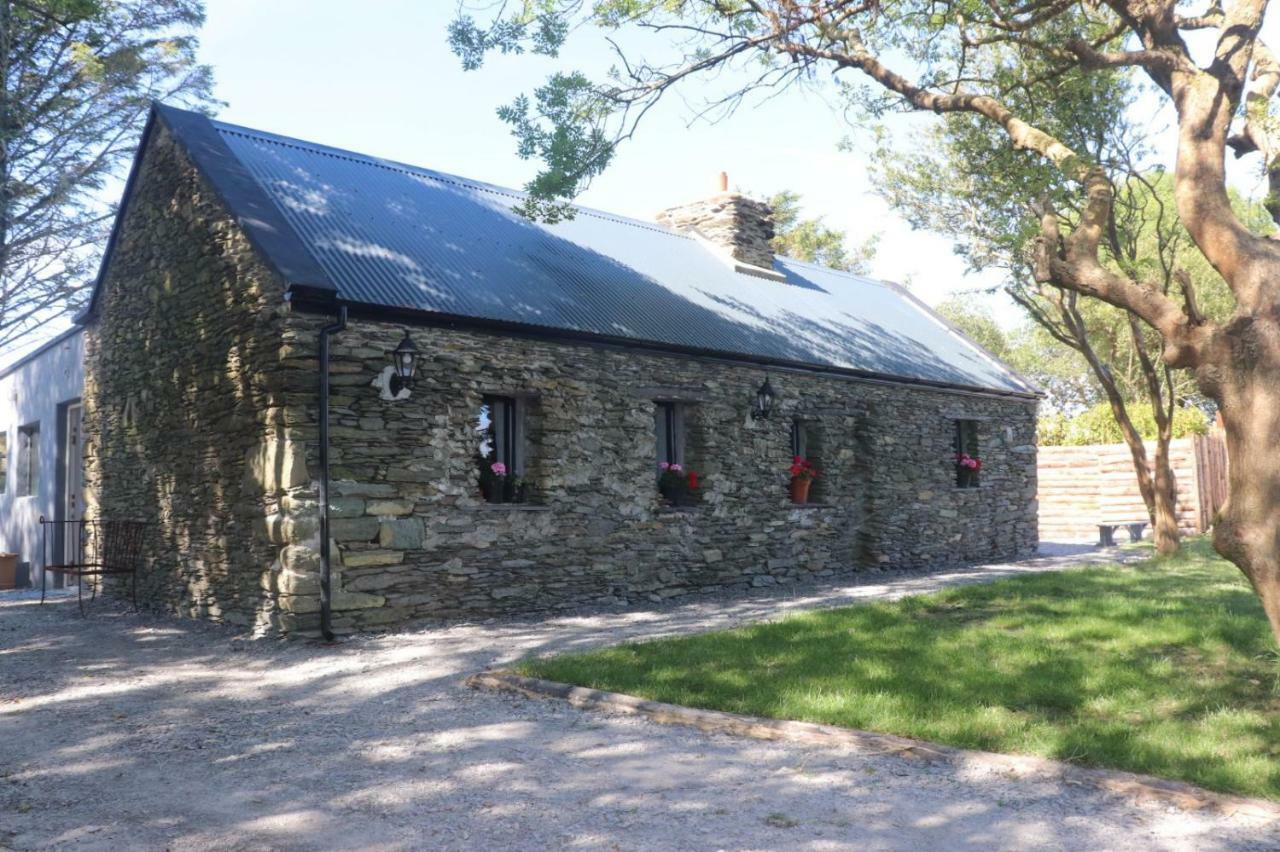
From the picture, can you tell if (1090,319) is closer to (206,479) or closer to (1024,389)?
(1024,389)

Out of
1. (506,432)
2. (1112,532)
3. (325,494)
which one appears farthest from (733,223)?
(325,494)

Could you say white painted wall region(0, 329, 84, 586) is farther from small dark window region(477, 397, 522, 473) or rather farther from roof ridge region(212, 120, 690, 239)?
small dark window region(477, 397, 522, 473)

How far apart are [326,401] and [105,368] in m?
6.03

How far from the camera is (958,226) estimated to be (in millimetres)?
16766

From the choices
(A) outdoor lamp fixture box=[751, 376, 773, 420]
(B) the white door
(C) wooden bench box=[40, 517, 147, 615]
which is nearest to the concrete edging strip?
(A) outdoor lamp fixture box=[751, 376, 773, 420]

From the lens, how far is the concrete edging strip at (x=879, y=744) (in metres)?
4.11

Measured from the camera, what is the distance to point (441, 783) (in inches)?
187

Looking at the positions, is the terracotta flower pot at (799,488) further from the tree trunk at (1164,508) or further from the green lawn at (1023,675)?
the tree trunk at (1164,508)

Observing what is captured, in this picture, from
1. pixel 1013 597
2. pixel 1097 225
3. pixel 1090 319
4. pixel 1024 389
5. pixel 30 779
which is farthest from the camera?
pixel 1090 319

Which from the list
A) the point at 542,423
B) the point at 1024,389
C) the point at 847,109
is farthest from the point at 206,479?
the point at 1024,389

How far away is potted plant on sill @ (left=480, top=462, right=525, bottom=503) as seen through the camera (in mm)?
10844

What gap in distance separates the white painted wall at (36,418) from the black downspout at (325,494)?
24.4 feet

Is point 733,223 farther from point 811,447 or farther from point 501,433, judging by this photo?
point 501,433

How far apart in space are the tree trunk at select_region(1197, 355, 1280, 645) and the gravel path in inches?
66.4
